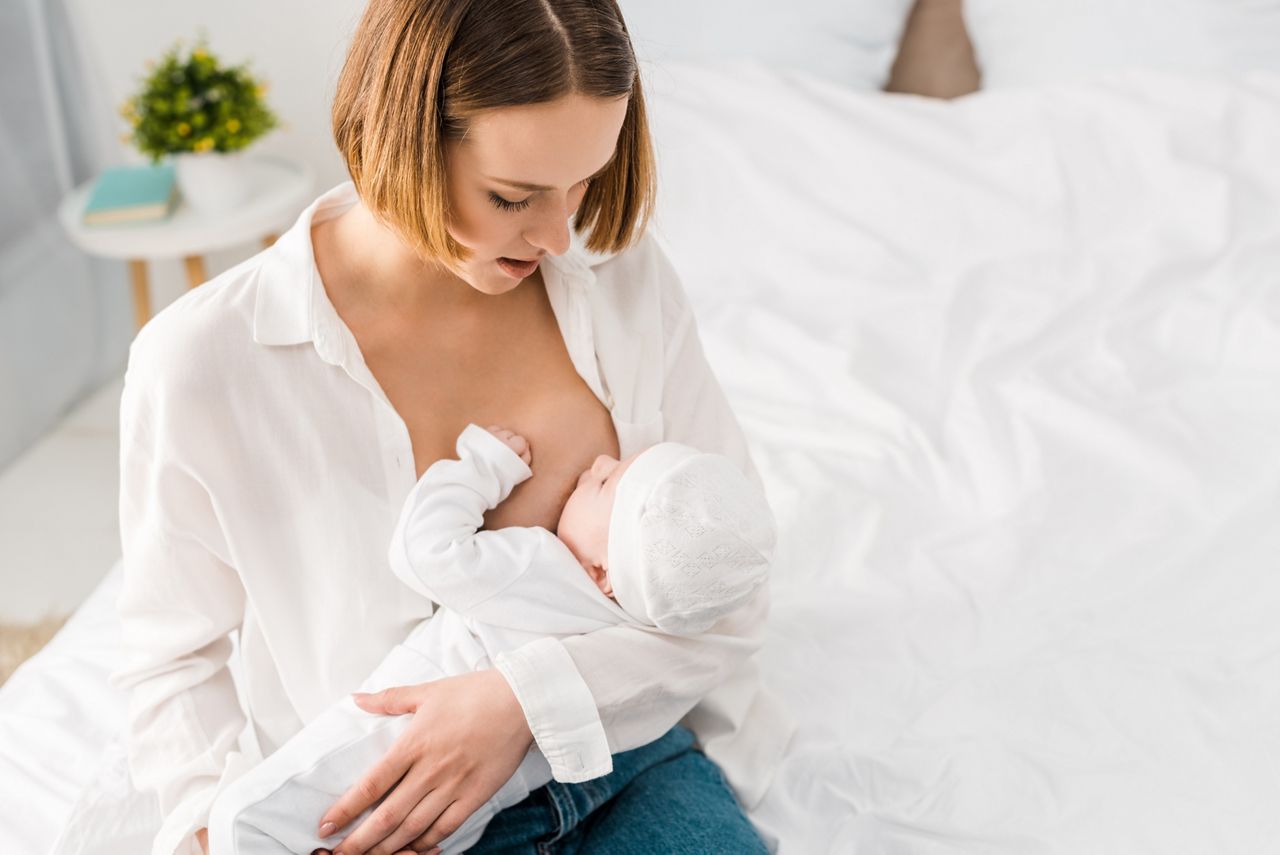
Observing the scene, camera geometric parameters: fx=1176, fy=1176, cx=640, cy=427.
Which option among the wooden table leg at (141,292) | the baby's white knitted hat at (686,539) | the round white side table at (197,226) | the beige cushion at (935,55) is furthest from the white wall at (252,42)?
the baby's white knitted hat at (686,539)

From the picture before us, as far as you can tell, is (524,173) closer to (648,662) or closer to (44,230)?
(648,662)

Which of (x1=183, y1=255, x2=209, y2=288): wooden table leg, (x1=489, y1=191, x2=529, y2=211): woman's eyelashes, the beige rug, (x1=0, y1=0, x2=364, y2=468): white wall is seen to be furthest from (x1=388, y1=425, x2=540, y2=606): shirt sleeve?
(x1=0, y1=0, x2=364, y2=468): white wall

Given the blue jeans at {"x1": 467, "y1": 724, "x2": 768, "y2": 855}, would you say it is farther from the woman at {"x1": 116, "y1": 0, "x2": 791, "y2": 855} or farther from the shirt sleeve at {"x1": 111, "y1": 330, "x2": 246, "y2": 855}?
the shirt sleeve at {"x1": 111, "y1": 330, "x2": 246, "y2": 855}

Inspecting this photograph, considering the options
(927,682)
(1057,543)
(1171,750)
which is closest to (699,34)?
(1057,543)

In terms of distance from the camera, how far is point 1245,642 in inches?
52.1

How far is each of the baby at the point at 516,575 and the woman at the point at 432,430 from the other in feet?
0.10

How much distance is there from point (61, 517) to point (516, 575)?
5.98ft

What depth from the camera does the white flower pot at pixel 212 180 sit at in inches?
93.7

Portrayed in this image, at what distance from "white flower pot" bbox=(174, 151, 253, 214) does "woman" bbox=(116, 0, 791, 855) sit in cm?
133

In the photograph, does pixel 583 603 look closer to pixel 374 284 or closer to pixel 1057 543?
pixel 374 284

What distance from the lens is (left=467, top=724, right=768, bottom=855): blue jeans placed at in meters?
1.10

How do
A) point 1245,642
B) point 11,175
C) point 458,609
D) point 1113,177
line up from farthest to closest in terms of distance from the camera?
1. point 11,175
2. point 1113,177
3. point 1245,642
4. point 458,609

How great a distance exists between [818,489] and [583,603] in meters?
0.58

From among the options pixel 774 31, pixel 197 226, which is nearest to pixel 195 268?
pixel 197 226
